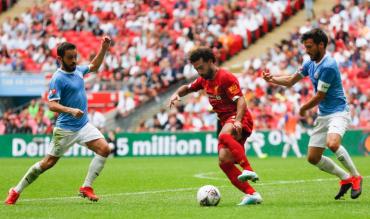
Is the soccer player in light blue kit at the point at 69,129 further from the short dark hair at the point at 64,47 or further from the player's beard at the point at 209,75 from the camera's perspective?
the player's beard at the point at 209,75

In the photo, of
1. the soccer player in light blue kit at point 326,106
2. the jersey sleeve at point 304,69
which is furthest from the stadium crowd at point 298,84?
the soccer player in light blue kit at point 326,106

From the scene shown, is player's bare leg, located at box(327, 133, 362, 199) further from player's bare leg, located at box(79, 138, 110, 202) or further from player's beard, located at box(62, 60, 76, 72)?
player's beard, located at box(62, 60, 76, 72)

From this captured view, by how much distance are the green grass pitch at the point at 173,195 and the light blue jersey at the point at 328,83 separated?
1.34 metres

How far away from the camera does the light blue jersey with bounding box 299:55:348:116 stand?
42.6ft

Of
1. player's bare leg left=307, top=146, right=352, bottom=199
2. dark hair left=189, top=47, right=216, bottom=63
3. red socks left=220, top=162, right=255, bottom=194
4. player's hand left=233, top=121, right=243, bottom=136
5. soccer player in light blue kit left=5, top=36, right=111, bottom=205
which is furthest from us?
soccer player in light blue kit left=5, top=36, right=111, bottom=205

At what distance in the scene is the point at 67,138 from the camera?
45.8 ft

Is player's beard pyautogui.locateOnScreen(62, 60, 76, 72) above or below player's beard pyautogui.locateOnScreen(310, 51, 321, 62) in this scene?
below

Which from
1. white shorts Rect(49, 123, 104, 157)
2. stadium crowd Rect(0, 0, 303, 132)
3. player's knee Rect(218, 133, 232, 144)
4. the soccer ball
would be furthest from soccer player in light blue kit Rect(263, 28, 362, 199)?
stadium crowd Rect(0, 0, 303, 132)

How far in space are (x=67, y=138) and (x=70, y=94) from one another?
659 mm

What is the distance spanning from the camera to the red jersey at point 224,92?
12.7 m

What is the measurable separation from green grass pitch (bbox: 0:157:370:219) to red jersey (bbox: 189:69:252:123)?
130cm

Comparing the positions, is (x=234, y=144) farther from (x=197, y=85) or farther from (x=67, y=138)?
(x=67, y=138)

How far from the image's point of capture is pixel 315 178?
757 inches

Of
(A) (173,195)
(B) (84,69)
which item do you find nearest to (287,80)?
(A) (173,195)
